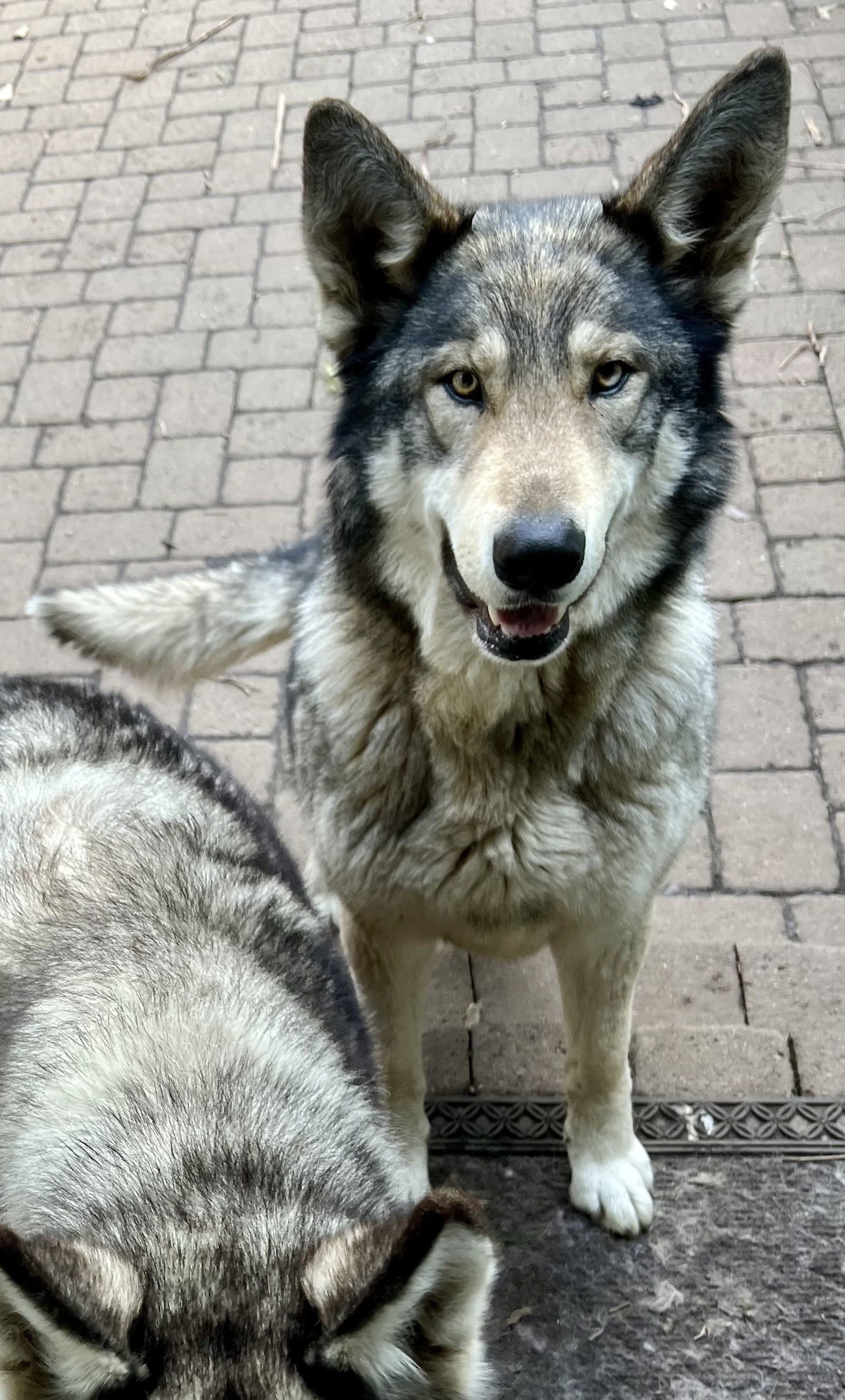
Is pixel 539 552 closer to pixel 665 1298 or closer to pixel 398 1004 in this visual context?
pixel 398 1004

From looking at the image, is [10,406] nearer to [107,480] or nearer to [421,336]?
[107,480]

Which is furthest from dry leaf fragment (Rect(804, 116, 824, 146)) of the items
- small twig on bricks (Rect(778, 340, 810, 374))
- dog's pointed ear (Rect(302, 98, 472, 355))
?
dog's pointed ear (Rect(302, 98, 472, 355))

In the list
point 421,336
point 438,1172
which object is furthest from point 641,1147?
point 421,336

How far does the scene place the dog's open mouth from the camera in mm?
2289

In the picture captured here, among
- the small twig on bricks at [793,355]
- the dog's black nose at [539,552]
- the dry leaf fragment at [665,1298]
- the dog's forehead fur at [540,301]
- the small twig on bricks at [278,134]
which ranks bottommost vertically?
the dry leaf fragment at [665,1298]

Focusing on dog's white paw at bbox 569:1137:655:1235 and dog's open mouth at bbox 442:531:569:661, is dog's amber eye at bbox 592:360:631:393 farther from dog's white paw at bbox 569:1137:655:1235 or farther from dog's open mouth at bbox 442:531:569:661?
dog's white paw at bbox 569:1137:655:1235

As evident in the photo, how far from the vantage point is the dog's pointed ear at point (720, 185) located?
2.23 m

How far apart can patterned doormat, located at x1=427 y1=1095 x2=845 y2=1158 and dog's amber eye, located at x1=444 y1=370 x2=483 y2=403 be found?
213 centimetres

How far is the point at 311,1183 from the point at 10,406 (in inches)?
195

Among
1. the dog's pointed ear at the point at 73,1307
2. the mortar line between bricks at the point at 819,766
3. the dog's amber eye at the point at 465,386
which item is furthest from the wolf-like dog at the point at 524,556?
the dog's pointed ear at the point at 73,1307

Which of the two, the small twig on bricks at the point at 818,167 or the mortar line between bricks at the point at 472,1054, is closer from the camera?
the mortar line between bricks at the point at 472,1054

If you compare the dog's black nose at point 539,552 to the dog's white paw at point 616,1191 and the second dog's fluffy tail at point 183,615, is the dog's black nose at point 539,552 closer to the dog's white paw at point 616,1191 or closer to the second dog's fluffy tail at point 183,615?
the second dog's fluffy tail at point 183,615

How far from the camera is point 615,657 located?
8.30ft

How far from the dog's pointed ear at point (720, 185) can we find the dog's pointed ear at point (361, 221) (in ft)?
1.37
